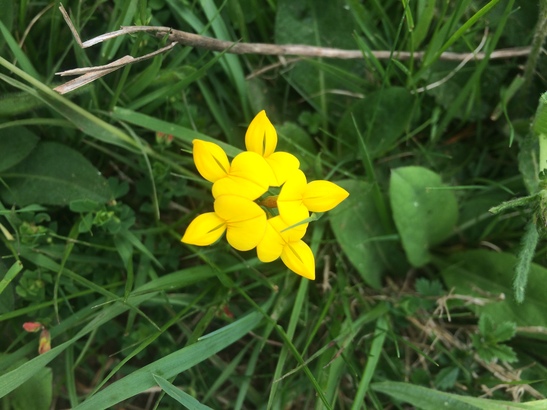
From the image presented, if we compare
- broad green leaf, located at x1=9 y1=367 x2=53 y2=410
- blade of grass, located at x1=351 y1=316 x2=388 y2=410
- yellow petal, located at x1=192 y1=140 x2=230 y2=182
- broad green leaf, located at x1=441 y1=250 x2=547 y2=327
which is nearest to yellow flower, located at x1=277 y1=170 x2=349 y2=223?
yellow petal, located at x1=192 y1=140 x2=230 y2=182

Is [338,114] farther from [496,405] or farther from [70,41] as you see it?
[496,405]

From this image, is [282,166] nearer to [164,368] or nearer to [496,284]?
[164,368]

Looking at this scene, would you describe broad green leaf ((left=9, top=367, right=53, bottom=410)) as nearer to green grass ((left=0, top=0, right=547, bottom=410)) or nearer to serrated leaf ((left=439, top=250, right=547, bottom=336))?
green grass ((left=0, top=0, right=547, bottom=410))

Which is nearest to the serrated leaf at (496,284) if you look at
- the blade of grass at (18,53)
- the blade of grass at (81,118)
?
the blade of grass at (81,118)

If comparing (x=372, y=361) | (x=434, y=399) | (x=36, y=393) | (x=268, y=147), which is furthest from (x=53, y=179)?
(x=434, y=399)

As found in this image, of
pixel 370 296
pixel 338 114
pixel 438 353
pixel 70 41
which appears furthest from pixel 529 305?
pixel 70 41

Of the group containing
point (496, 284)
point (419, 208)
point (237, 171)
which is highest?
point (237, 171)

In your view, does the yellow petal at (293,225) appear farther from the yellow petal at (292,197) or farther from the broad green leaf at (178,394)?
the broad green leaf at (178,394)
